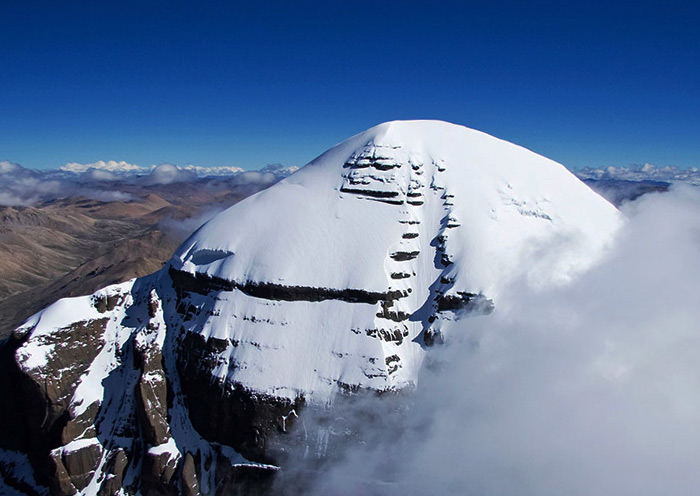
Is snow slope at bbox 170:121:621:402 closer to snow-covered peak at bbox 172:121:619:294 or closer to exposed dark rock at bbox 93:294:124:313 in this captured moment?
snow-covered peak at bbox 172:121:619:294

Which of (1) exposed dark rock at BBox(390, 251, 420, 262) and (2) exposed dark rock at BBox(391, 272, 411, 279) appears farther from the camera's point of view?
(1) exposed dark rock at BBox(390, 251, 420, 262)

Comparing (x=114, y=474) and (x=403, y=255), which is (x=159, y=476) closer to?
(x=114, y=474)

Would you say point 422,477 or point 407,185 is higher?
point 407,185

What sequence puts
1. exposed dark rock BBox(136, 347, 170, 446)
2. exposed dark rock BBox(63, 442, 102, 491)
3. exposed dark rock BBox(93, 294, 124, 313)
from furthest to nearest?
exposed dark rock BBox(93, 294, 124, 313) → exposed dark rock BBox(136, 347, 170, 446) → exposed dark rock BBox(63, 442, 102, 491)

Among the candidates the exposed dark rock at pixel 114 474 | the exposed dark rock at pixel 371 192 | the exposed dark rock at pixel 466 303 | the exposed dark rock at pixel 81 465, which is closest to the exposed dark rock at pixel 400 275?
the exposed dark rock at pixel 466 303

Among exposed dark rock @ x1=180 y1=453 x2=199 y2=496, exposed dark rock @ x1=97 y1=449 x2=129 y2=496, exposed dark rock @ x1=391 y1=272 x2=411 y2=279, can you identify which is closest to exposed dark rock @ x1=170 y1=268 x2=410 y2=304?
exposed dark rock @ x1=391 y1=272 x2=411 y2=279

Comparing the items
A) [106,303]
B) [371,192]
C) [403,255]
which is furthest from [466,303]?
[106,303]

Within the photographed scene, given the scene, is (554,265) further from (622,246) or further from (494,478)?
(494,478)

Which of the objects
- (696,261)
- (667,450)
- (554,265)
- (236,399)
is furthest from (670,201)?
(236,399)
